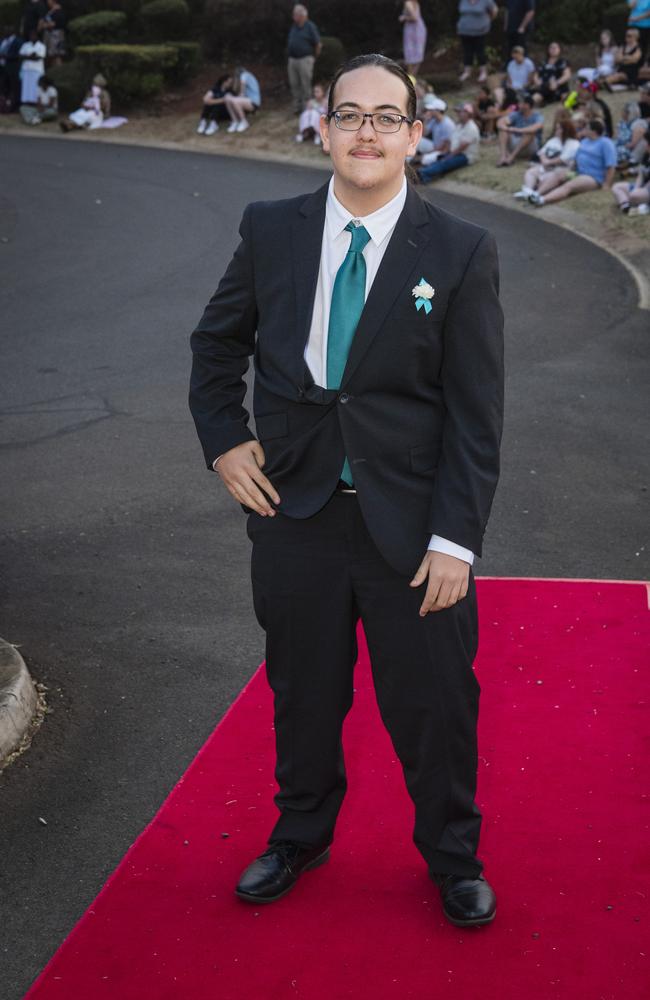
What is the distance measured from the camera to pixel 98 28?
3072 cm

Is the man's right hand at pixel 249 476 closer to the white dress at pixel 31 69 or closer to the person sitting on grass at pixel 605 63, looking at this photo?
the person sitting on grass at pixel 605 63

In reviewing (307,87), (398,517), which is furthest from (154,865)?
→ (307,87)

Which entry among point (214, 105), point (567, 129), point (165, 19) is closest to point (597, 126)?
point (567, 129)

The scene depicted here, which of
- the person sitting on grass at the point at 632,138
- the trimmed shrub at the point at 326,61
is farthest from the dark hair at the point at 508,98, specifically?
the trimmed shrub at the point at 326,61

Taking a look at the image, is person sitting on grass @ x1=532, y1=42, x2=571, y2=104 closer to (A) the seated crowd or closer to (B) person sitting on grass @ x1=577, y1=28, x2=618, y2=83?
(A) the seated crowd

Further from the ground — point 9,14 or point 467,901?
point 467,901

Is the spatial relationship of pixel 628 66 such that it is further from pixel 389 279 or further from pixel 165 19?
pixel 389 279

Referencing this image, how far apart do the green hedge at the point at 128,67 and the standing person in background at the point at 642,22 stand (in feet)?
37.4

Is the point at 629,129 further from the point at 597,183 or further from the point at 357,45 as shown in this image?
the point at 357,45

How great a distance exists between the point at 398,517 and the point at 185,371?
675 cm

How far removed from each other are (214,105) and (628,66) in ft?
28.2

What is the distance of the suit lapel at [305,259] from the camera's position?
9.92ft

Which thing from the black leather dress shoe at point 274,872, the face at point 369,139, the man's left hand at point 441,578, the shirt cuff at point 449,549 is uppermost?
the face at point 369,139

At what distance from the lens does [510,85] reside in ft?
72.4
